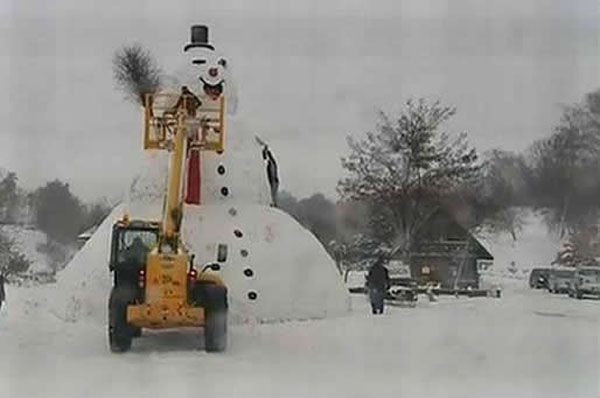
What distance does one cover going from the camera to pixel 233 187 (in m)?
3.75

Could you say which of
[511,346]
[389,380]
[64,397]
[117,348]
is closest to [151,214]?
[117,348]

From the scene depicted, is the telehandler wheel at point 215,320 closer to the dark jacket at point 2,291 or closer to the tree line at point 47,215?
the tree line at point 47,215

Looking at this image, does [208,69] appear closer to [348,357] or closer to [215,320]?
[215,320]

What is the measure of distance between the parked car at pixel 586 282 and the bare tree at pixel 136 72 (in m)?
1.29

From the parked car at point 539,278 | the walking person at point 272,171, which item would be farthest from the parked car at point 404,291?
the walking person at point 272,171

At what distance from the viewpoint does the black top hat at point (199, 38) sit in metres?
3.13

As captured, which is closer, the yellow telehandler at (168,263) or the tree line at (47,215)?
the tree line at (47,215)

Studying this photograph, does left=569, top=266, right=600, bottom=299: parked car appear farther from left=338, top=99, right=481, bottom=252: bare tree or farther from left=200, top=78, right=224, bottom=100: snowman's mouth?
left=200, top=78, right=224, bottom=100: snowman's mouth

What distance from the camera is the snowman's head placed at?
10.6 feet

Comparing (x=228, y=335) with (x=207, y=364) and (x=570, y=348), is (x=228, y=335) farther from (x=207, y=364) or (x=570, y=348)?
(x=570, y=348)

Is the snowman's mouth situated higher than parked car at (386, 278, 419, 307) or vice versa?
the snowman's mouth

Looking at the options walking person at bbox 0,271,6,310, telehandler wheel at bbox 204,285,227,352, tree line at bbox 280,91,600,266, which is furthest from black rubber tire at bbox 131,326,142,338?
tree line at bbox 280,91,600,266

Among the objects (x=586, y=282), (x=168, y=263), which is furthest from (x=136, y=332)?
(x=586, y=282)

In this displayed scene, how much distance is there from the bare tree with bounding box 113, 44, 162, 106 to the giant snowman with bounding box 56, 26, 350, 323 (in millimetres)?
93
